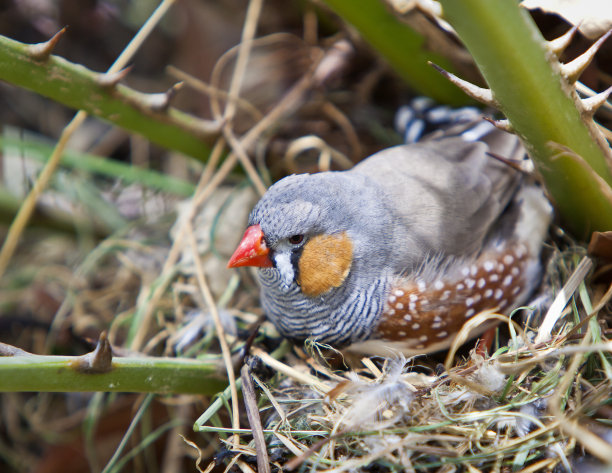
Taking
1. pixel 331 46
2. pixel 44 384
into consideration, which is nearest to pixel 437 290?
pixel 44 384

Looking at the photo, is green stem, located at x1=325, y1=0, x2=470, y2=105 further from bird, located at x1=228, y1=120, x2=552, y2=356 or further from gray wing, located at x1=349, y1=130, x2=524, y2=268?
bird, located at x1=228, y1=120, x2=552, y2=356

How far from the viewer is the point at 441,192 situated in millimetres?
1764

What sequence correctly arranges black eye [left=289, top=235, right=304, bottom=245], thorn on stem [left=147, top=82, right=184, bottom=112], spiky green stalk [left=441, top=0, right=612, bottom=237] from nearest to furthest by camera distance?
spiky green stalk [left=441, top=0, right=612, bottom=237] → black eye [left=289, top=235, right=304, bottom=245] → thorn on stem [left=147, top=82, right=184, bottom=112]

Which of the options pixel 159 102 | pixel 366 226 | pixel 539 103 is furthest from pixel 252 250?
pixel 539 103

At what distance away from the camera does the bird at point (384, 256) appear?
1.65 m

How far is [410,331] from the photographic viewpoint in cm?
168

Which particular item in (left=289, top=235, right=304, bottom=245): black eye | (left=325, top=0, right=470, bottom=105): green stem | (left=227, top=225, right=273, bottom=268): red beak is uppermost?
(left=325, top=0, right=470, bottom=105): green stem

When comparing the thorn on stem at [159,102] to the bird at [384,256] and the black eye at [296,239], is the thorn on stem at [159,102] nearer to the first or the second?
the bird at [384,256]

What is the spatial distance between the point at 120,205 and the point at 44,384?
5.06ft

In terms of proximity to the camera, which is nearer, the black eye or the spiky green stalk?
the spiky green stalk

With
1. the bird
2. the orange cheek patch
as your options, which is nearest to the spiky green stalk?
the bird

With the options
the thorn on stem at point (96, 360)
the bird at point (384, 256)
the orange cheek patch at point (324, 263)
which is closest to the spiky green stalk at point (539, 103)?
the bird at point (384, 256)

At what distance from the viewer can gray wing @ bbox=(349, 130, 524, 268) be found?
1.71 m

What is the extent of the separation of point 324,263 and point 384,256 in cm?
18
